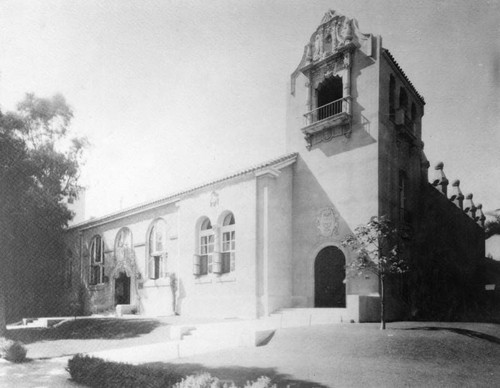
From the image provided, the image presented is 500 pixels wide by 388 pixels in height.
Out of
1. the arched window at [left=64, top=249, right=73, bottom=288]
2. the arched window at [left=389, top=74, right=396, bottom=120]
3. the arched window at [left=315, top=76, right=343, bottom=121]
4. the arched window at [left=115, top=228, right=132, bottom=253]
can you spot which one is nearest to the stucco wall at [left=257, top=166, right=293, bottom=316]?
the arched window at [left=315, top=76, right=343, bottom=121]

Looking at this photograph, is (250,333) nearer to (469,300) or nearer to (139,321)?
(139,321)

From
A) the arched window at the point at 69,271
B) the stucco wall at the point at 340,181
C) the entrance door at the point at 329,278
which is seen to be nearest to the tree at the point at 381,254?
the stucco wall at the point at 340,181

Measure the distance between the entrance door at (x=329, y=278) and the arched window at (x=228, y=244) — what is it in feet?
13.4

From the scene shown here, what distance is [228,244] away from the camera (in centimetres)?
2103

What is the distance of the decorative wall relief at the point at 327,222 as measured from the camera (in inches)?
724

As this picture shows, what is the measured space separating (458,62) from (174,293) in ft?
60.4

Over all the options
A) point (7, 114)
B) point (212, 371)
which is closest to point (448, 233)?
point (212, 371)

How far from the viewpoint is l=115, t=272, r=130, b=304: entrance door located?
95.0ft

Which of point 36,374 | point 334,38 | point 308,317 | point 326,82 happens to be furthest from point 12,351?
point 334,38

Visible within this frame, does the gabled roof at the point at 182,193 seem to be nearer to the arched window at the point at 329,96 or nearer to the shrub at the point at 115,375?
the arched window at the point at 329,96

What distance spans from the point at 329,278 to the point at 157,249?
11.4 metres

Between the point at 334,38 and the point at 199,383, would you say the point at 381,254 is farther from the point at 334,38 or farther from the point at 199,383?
the point at 334,38

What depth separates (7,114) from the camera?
707 inches

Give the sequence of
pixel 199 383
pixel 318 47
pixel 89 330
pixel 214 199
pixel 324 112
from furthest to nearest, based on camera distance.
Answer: pixel 214 199 → pixel 89 330 → pixel 324 112 → pixel 318 47 → pixel 199 383
